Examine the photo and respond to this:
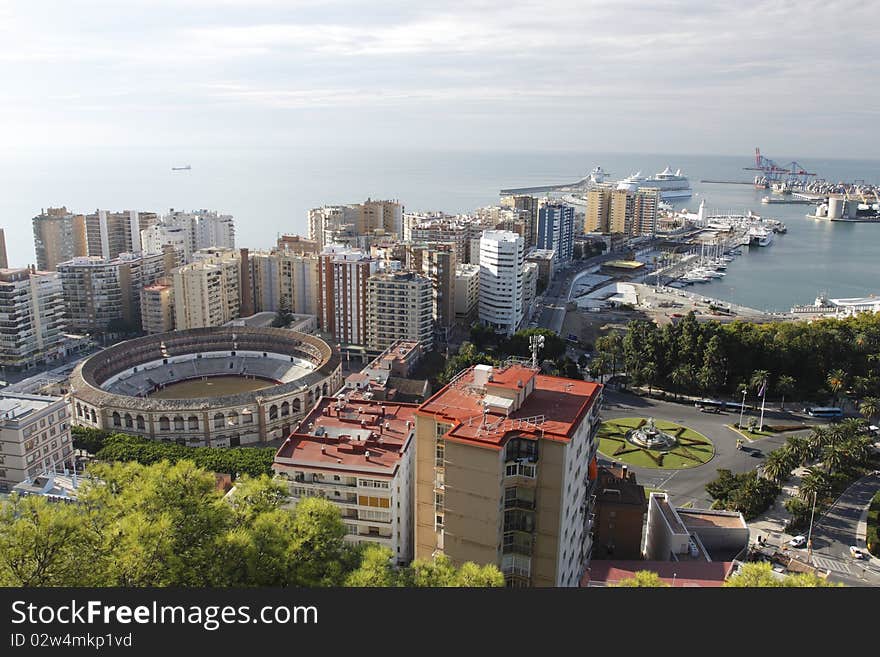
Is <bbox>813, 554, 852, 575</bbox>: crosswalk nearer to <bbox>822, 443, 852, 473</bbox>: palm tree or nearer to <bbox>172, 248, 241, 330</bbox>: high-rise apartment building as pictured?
<bbox>822, 443, 852, 473</bbox>: palm tree

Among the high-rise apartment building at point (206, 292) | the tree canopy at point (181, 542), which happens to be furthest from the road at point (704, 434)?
the high-rise apartment building at point (206, 292)

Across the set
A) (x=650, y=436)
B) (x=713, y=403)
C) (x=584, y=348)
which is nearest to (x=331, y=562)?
(x=650, y=436)

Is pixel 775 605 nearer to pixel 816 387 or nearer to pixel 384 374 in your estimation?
pixel 384 374

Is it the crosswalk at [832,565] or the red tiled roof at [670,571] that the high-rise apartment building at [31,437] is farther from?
the crosswalk at [832,565]

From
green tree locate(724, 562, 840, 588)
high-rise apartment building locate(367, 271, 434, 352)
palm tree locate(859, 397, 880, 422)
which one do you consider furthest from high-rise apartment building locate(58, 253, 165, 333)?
green tree locate(724, 562, 840, 588)

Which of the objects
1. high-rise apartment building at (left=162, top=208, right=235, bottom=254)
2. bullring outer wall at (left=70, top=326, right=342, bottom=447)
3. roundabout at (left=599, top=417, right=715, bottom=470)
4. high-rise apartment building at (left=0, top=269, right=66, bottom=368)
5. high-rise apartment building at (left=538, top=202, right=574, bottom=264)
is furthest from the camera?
high-rise apartment building at (left=538, top=202, right=574, bottom=264)

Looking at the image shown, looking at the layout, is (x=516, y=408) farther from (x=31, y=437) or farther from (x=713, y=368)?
(x=713, y=368)
